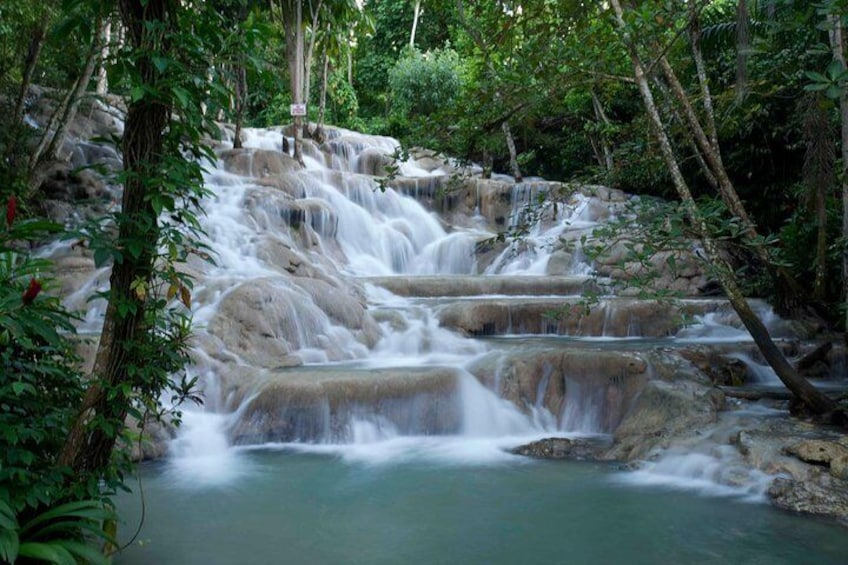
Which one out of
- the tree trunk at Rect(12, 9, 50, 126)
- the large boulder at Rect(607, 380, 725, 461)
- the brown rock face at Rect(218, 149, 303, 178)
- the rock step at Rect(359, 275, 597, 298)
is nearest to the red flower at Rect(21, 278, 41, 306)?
the large boulder at Rect(607, 380, 725, 461)

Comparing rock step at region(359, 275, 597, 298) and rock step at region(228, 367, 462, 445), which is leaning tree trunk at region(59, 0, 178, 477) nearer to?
rock step at region(228, 367, 462, 445)

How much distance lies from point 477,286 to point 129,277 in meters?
9.95

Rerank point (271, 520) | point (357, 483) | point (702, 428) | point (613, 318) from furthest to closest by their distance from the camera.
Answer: point (613, 318) < point (702, 428) < point (357, 483) < point (271, 520)

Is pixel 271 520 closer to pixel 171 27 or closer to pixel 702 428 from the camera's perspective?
pixel 171 27

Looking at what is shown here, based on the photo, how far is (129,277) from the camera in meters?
3.13

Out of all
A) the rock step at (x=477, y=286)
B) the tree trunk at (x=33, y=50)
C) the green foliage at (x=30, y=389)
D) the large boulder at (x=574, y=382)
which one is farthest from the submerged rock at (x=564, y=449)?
the tree trunk at (x=33, y=50)

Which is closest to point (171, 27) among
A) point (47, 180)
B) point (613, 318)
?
point (613, 318)

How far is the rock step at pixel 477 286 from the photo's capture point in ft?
A: 41.4

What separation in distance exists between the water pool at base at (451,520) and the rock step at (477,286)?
6093 mm

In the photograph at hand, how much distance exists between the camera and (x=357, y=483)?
626 cm

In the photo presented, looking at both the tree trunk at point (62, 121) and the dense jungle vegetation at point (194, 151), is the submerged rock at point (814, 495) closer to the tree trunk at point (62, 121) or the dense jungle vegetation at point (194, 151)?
the dense jungle vegetation at point (194, 151)

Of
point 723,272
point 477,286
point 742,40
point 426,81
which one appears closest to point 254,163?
point 477,286

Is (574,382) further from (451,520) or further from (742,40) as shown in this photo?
(742,40)

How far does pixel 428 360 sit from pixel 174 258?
662 centimetres
